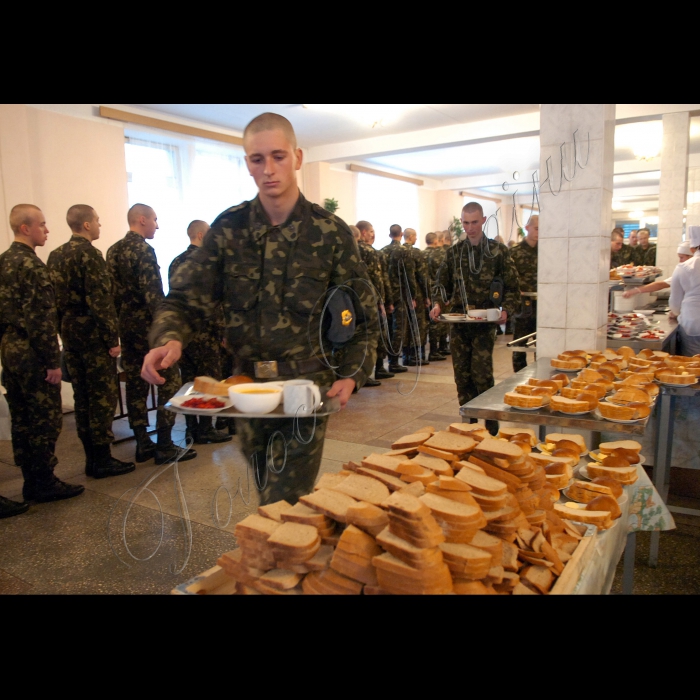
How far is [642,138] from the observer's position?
10188 millimetres

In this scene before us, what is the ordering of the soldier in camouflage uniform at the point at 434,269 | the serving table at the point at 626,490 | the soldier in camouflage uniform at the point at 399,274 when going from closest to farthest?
the serving table at the point at 626,490, the soldier in camouflage uniform at the point at 399,274, the soldier in camouflage uniform at the point at 434,269

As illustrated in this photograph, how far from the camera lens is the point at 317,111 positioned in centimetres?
743

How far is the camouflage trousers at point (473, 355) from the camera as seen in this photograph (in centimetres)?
419

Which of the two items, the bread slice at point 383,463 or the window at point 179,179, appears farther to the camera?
the window at point 179,179

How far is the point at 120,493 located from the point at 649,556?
3.11 metres

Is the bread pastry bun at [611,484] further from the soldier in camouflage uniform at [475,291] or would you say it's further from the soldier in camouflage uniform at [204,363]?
the soldier in camouflage uniform at [204,363]

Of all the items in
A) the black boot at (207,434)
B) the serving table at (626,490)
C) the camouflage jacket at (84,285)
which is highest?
the camouflage jacket at (84,285)

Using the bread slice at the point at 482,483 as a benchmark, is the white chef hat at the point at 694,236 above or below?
above

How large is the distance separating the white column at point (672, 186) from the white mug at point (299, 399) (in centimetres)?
777

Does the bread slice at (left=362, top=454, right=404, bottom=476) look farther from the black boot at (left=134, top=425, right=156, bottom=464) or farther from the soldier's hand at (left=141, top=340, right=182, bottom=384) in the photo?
the black boot at (left=134, top=425, right=156, bottom=464)

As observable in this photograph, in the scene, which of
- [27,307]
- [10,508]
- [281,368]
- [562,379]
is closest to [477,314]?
[562,379]

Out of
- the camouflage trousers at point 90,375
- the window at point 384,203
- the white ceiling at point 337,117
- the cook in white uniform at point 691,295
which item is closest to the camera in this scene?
the camouflage trousers at point 90,375

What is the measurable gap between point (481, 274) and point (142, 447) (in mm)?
2925

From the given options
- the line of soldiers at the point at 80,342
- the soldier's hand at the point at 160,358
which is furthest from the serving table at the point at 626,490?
the line of soldiers at the point at 80,342
